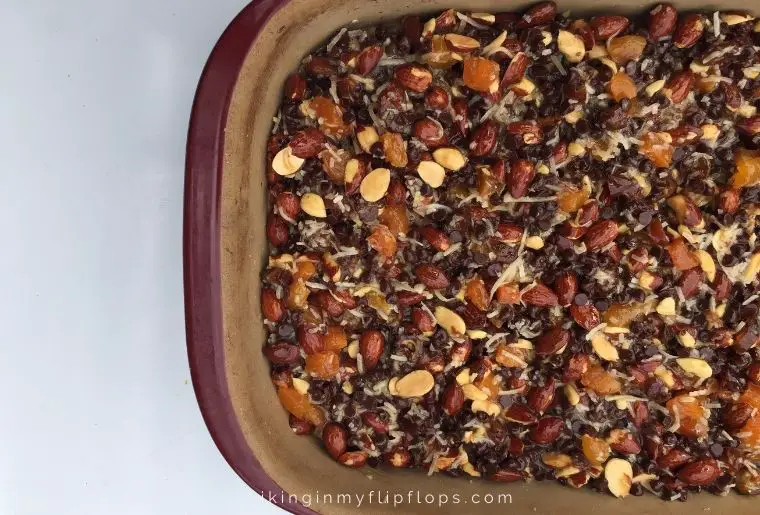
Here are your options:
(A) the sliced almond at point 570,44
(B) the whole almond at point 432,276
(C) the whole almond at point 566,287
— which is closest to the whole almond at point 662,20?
(A) the sliced almond at point 570,44

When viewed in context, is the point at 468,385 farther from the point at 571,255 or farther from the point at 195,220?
the point at 195,220

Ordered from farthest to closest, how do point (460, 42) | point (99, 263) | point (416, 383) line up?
point (99, 263)
point (416, 383)
point (460, 42)

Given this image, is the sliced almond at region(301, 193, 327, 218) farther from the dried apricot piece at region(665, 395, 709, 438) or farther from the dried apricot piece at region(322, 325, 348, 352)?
the dried apricot piece at region(665, 395, 709, 438)

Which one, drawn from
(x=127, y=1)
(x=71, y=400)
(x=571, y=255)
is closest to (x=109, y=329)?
(x=71, y=400)

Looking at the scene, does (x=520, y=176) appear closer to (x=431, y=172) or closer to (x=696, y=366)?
(x=431, y=172)

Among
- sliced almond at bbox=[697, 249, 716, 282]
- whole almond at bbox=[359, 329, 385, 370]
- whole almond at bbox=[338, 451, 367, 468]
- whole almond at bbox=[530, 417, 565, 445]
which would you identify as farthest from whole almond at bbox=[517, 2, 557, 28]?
whole almond at bbox=[338, 451, 367, 468]

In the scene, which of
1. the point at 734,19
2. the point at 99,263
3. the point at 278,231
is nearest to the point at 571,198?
the point at 734,19
